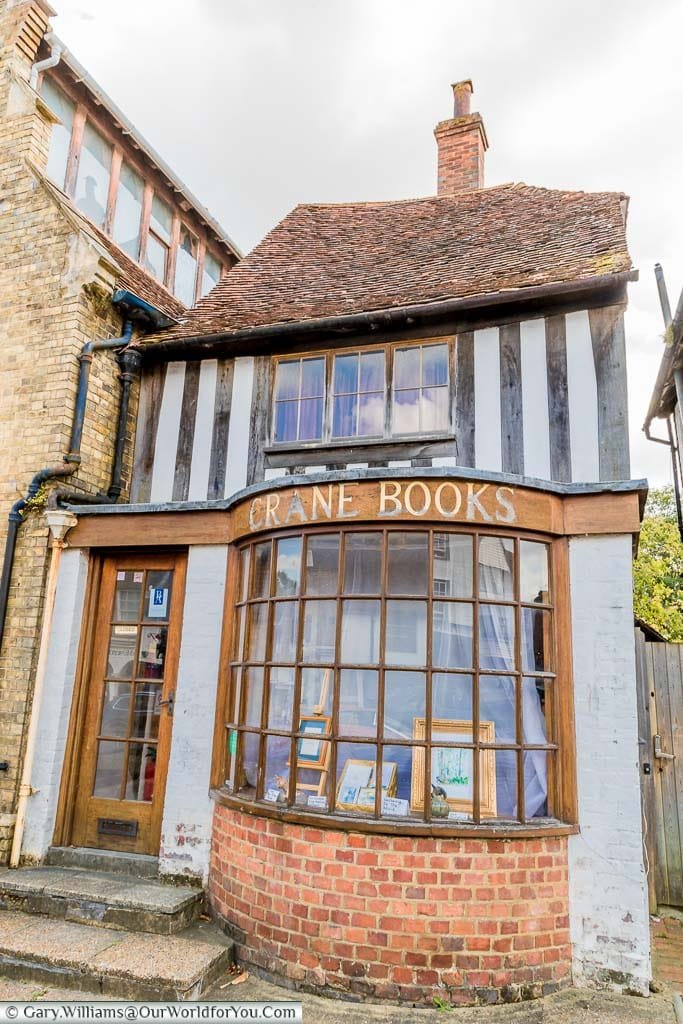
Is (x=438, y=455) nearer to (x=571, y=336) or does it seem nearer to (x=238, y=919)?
(x=571, y=336)

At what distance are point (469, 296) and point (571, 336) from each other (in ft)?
3.11

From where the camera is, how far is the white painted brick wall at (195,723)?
16.9 ft

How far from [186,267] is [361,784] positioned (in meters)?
8.66

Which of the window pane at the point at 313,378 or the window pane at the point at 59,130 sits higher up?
the window pane at the point at 59,130

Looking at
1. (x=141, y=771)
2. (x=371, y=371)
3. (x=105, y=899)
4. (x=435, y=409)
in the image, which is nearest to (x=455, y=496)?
(x=435, y=409)

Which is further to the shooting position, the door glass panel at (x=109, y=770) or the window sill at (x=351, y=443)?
the window sill at (x=351, y=443)

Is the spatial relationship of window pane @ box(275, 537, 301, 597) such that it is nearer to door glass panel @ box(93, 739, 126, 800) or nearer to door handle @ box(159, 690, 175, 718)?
door handle @ box(159, 690, 175, 718)

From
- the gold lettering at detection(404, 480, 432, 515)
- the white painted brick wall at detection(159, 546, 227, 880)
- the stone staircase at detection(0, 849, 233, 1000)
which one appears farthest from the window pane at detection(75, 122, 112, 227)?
the stone staircase at detection(0, 849, 233, 1000)

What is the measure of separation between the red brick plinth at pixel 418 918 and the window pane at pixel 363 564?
5.02ft

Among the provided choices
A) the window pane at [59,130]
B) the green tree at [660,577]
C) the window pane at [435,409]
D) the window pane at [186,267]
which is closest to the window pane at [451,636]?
the window pane at [435,409]

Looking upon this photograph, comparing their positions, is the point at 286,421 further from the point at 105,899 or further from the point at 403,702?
the point at 105,899

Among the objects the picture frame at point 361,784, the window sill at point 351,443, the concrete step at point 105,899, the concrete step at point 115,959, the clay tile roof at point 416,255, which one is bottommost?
the concrete step at point 115,959

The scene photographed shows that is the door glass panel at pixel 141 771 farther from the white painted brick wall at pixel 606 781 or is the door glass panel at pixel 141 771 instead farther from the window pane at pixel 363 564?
the white painted brick wall at pixel 606 781

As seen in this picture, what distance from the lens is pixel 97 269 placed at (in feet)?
21.5
